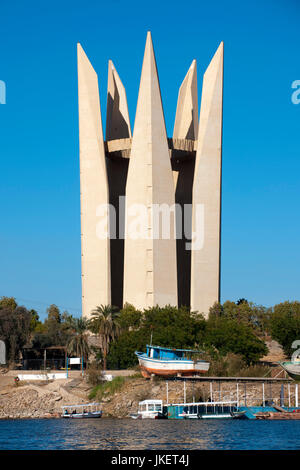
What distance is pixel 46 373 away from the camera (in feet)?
197

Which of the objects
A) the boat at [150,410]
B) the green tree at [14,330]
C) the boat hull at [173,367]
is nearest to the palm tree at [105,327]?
the green tree at [14,330]

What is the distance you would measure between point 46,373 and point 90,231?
15.6 meters

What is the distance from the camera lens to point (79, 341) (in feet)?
205

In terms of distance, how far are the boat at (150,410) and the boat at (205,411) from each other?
0.63 metres

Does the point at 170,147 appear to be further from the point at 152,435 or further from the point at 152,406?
the point at 152,435

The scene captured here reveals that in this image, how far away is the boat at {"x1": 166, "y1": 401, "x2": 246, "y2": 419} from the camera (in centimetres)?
4444

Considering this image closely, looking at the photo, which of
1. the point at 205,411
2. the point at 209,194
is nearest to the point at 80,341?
the point at 209,194

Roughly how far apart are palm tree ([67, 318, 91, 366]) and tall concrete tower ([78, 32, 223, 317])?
5.70 meters

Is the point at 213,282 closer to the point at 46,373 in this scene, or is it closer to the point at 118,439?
the point at 46,373

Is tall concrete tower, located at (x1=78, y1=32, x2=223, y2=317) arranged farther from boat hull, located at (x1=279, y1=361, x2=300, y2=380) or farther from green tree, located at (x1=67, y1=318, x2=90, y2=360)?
boat hull, located at (x1=279, y1=361, x2=300, y2=380)

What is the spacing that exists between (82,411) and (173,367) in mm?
6722

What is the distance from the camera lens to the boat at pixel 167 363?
52.2m

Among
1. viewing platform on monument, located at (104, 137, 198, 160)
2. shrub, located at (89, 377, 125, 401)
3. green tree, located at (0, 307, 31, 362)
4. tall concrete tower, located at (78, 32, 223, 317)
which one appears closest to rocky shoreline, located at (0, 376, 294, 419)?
shrub, located at (89, 377, 125, 401)
